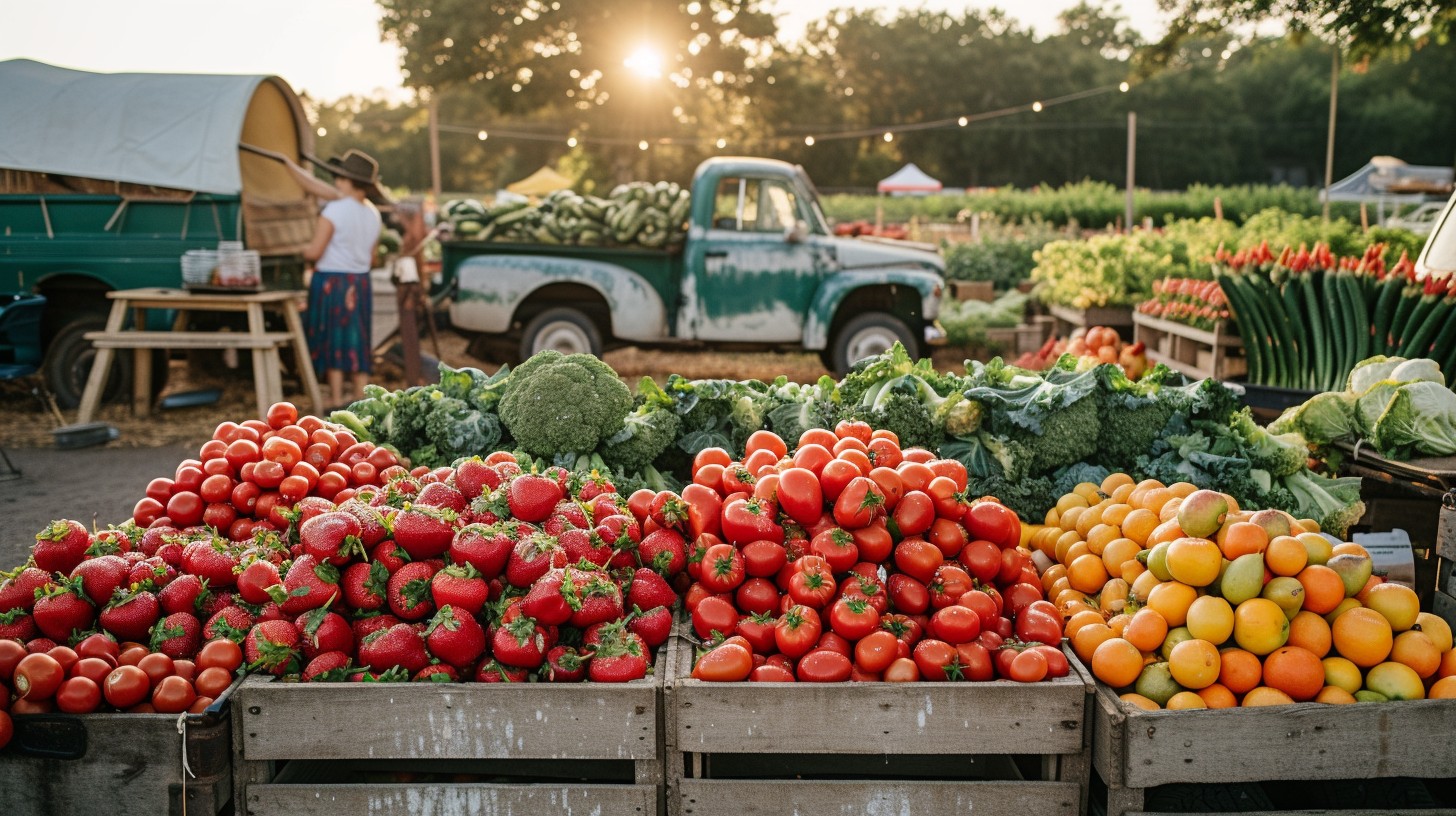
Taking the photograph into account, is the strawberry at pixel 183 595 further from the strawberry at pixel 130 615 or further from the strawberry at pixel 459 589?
the strawberry at pixel 459 589

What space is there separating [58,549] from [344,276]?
6.67 meters

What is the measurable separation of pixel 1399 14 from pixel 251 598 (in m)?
9.17

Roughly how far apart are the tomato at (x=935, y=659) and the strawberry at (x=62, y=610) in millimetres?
2347

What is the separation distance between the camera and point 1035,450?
4309mm

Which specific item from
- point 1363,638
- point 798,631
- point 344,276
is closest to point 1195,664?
point 1363,638

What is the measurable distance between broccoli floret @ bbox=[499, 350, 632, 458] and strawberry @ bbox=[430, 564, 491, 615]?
1.54 metres

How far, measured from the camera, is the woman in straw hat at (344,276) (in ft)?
29.8

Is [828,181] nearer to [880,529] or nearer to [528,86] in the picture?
[528,86]

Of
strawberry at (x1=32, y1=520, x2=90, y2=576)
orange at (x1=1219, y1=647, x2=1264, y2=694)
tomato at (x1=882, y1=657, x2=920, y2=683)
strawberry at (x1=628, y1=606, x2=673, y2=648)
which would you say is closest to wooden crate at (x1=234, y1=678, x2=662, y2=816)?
strawberry at (x1=628, y1=606, x2=673, y2=648)

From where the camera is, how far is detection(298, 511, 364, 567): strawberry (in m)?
2.77

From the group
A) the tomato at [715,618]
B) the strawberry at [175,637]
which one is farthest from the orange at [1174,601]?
the strawberry at [175,637]

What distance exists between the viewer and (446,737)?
2.72 meters

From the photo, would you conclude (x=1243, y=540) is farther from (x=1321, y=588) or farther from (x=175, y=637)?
(x=175, y=637)

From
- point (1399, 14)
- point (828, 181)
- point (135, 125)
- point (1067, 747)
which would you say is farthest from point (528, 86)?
point (1067, 747)
